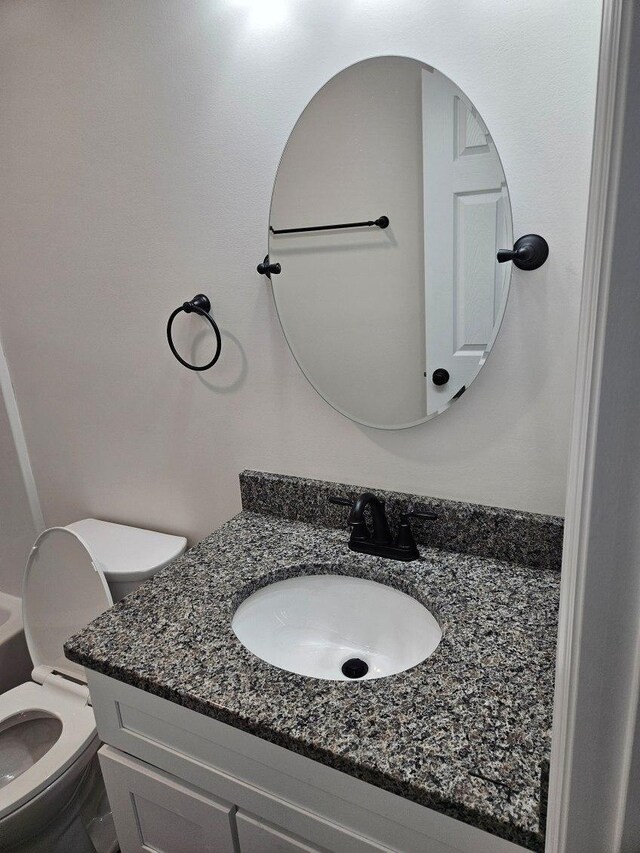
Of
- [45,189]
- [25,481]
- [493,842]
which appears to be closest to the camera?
[493,842]

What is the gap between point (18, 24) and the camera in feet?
4.75

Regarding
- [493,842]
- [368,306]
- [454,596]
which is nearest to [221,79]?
[368,306]

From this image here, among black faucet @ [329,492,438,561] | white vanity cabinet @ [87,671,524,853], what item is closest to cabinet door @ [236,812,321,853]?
white vanity cabinet @ [87,671,524,853]

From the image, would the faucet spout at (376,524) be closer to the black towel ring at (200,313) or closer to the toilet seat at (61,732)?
the black towel ring at (200,313)

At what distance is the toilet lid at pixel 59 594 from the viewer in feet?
4.95

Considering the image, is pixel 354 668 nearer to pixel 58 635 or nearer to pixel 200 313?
pixel 200 313

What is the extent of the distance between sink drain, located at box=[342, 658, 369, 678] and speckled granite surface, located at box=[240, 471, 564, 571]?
0.29m

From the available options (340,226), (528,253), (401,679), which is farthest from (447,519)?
(340,226)

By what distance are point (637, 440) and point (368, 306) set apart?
0.94 metres

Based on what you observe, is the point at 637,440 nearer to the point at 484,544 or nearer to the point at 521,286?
the point at 521,286

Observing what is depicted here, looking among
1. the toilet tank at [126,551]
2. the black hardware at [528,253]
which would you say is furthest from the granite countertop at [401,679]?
the black hardware at [528,253]

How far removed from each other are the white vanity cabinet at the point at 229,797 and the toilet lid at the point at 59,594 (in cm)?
48

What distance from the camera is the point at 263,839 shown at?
0.92 meters

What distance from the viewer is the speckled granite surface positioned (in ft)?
3.67
